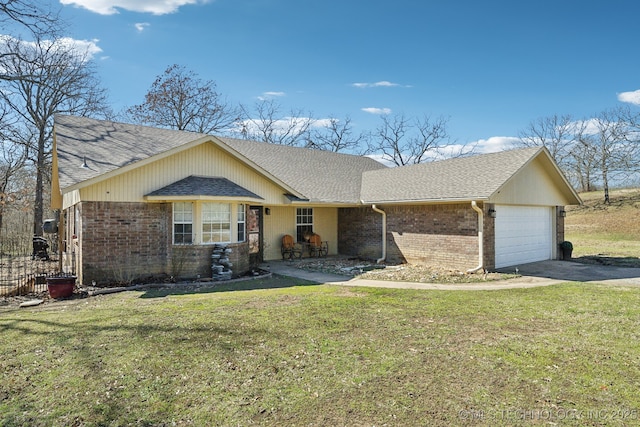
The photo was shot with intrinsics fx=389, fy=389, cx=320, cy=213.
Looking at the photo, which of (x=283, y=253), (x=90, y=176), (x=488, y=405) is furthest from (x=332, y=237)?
(x=488, y=405)

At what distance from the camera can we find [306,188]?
16328 millimetres

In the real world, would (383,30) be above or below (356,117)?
below

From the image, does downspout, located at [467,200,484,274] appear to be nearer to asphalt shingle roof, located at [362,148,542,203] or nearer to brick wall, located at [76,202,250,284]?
asphalt shingle roof, located at [362,148,542,203]

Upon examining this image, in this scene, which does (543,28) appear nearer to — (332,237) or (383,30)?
(383,30)

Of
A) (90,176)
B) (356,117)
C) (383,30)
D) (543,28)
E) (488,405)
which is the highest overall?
(356,117)

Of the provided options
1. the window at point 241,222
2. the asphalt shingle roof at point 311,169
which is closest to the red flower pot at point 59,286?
the window at point 241,222

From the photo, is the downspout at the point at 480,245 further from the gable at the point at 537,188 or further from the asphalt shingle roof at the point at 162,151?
the asphalt shingle roof at the point at 162,151

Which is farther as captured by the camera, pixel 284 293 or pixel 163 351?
pixel 284 293

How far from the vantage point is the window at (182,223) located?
38.7ft

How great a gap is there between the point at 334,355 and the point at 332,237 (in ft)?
43.4

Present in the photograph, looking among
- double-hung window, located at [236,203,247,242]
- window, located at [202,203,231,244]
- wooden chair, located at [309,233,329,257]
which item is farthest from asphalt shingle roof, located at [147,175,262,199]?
wooden chair, located at [309,233,329,257]

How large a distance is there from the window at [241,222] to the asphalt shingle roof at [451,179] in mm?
5582

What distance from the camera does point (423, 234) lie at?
47.5 ft

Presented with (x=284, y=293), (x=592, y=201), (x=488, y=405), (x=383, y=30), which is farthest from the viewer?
(x=592, y=201)
